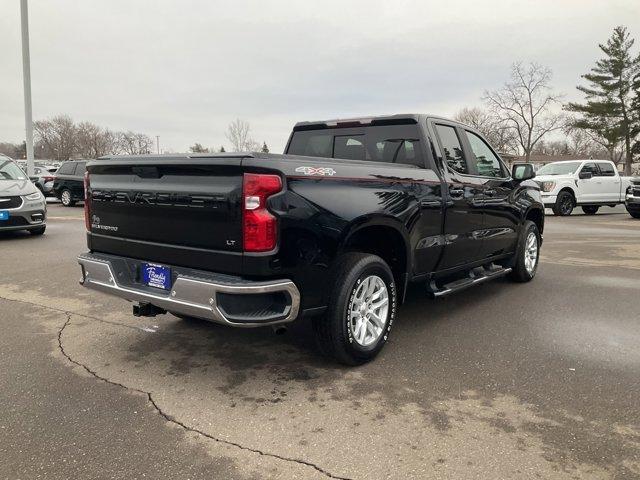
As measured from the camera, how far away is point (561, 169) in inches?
685

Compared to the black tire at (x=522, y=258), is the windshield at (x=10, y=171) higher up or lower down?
higher up

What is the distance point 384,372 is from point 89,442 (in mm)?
1985

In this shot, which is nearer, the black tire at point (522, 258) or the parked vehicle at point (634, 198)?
the black tire at point (522, 258)

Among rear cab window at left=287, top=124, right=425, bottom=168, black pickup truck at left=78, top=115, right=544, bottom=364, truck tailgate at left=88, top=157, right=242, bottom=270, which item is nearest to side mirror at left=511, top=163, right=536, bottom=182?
black pickup truck at left=78, top=115, right=544, bottom=364

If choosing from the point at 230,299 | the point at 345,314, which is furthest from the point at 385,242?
the point at 230,299

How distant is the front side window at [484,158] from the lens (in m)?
5.53

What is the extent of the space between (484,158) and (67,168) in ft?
62.5

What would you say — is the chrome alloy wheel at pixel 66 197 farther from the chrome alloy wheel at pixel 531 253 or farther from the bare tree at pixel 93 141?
the bare tree at pixel 93 141

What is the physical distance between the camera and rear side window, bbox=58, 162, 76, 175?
20.4m

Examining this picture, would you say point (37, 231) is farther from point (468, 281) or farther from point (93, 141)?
point (93, 141)

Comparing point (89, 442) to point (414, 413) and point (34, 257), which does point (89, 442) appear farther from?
point (34, 257)

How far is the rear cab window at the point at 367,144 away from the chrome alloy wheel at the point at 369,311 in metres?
1.30

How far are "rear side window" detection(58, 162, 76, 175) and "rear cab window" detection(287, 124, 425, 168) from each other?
17.7m

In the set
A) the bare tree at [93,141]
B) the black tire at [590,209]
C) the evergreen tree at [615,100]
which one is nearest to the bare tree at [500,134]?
the evergreen tree at [615,100]
